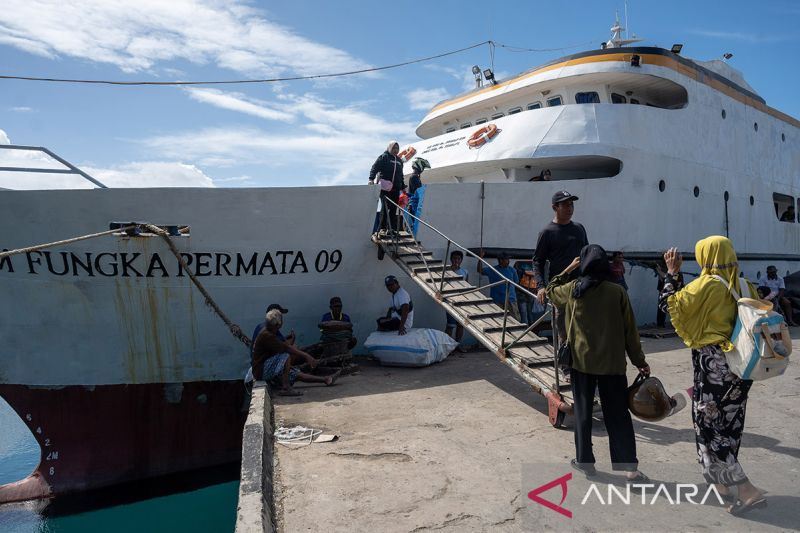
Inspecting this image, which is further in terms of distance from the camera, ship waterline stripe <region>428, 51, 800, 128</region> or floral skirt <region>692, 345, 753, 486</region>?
ship waterline stripe <region>428, 51, 800, 128</region>

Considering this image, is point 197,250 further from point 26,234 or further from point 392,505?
point 392,505

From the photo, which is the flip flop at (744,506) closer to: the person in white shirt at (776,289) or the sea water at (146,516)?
the sea water at (146,516)

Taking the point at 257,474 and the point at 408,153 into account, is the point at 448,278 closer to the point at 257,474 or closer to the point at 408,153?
the point at 257,474

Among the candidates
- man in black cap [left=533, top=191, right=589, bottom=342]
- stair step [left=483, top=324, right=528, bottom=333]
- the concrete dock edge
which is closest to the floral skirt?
man in black cap [left=533, top=191, right=589, bottom=342]

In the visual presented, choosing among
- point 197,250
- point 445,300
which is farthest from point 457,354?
point 197,250

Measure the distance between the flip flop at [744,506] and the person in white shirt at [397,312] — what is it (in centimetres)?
433

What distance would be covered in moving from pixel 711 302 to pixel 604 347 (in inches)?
25.6

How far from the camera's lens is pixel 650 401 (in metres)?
3.50

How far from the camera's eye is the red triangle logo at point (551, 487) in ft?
10.6

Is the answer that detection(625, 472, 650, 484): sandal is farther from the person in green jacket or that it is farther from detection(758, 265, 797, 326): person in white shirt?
detection(758, 265, 797, 326): person in white shirt

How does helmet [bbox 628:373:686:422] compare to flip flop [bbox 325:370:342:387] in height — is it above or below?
above

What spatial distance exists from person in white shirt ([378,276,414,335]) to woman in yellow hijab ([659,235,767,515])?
160 inches

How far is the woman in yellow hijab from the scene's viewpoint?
3074 millimetres

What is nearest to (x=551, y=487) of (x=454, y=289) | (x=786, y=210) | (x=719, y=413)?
(x=719, y=413)
